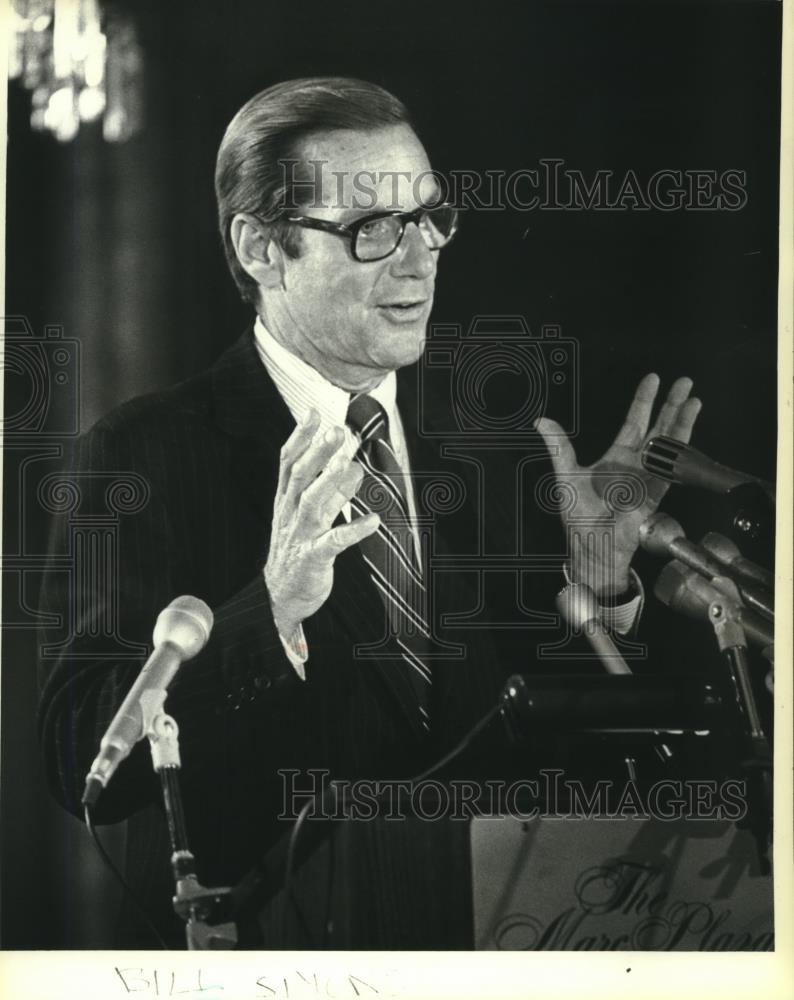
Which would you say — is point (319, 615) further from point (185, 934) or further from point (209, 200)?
point (209, 200)

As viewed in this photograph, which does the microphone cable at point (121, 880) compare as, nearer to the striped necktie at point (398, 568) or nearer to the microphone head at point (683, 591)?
the striped necktie at point (398, 568)

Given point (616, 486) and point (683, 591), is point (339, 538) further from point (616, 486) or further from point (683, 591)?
point (683, 591)

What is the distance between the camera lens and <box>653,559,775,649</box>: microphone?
1823 mm

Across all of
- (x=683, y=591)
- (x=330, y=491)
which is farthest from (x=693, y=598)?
(x=330, y=491)

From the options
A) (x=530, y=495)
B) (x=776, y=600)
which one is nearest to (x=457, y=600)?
(x=530, y=495)

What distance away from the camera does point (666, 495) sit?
184 centimetres

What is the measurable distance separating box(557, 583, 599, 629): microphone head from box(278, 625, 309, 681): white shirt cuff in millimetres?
395

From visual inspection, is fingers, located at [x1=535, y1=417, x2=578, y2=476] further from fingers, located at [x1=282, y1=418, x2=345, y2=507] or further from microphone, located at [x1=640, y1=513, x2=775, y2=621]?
fingers, located at [x1=282, y1=418, x2=345, y2=507]

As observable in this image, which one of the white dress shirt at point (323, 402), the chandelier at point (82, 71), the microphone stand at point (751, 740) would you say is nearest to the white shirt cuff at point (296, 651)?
the white dress shirt at point (323, 402)

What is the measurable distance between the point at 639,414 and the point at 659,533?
0.61ft

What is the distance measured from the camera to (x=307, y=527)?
5.88 ft

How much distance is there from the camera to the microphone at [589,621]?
181 cm

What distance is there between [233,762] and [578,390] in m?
0.77

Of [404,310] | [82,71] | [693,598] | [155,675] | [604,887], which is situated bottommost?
[604,887]
